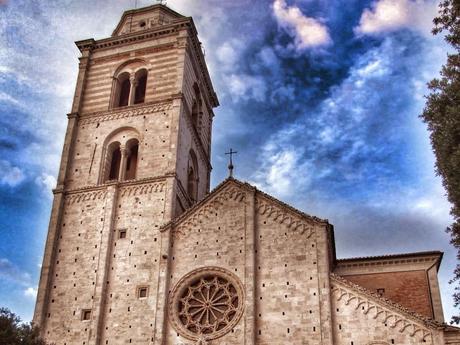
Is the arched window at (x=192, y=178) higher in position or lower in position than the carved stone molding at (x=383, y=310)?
higher

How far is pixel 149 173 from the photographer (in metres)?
26.6

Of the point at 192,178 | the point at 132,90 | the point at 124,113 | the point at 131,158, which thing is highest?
the point at 132,90

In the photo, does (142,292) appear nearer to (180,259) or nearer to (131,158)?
(180,259)

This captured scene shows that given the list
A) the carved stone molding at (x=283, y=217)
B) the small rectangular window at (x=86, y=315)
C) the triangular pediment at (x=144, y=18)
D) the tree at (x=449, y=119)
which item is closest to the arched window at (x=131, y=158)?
the small rectangular window at (x=86, y=315)

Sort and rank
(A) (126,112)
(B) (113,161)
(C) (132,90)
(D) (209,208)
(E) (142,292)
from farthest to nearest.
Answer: (C) (132,90) < (A) (126,112) < (B) (113,161) < (D) (209,208) < (E) (142,292)

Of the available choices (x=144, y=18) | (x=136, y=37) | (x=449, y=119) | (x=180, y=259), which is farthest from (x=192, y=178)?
(x=449, y=119)

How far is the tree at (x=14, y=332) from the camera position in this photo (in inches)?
728

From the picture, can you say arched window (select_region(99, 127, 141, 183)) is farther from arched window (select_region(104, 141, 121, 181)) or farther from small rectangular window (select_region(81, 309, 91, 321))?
small rectangular window (select_region(81, 309, 91, 321))

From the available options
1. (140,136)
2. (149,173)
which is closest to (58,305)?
(149,173)

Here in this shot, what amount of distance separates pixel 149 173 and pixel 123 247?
3.79 metres

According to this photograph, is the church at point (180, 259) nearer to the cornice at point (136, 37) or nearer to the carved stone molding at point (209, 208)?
the carved stone molding at point (209, 208)

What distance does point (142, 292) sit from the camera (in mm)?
23172

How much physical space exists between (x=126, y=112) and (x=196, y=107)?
16.5ft

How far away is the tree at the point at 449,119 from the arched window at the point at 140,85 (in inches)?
734
